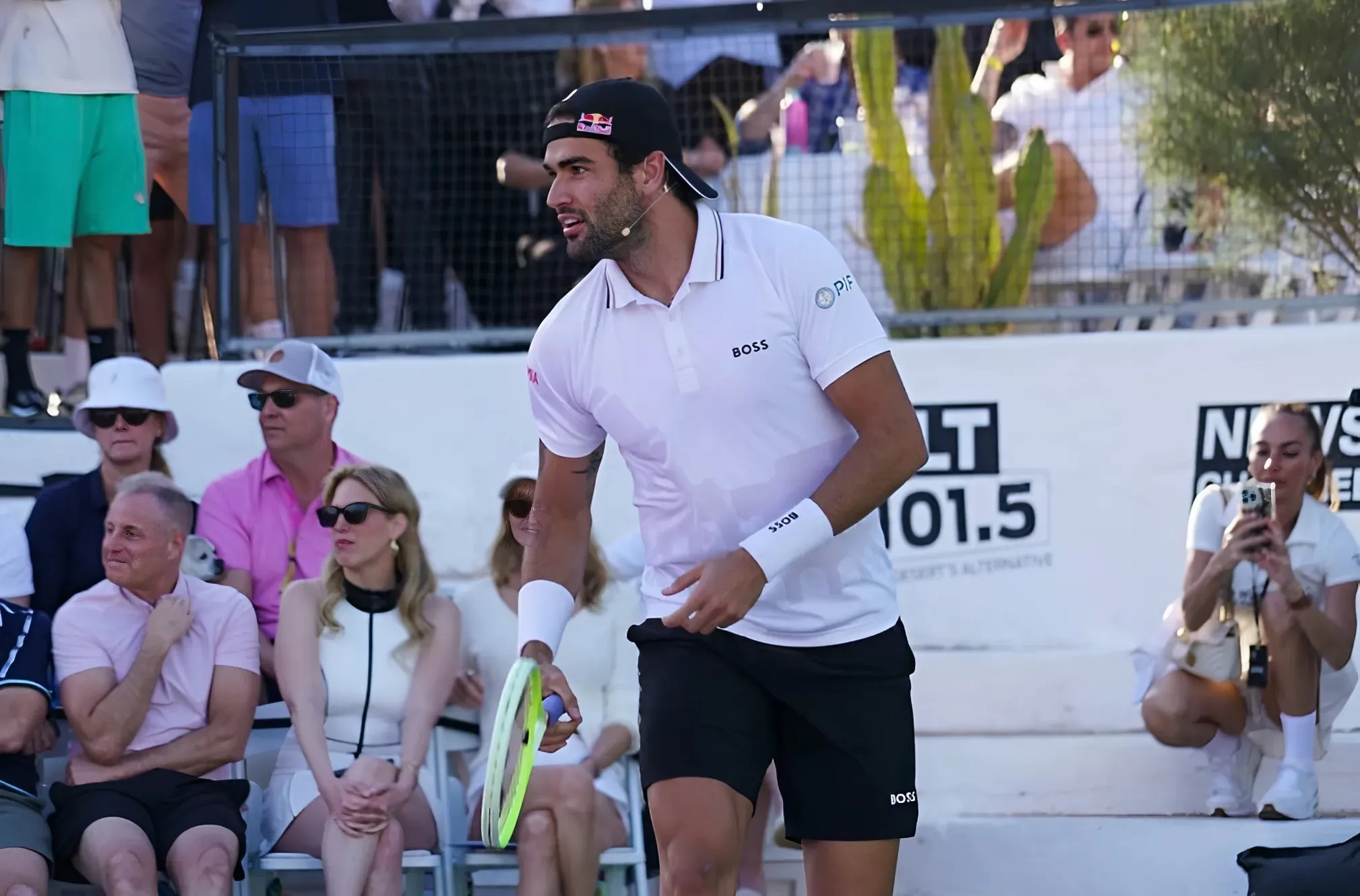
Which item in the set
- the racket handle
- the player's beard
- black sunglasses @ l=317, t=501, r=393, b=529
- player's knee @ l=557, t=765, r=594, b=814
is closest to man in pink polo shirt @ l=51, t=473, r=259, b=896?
black sunglasses @ l=317, t=501, r=393, b=529

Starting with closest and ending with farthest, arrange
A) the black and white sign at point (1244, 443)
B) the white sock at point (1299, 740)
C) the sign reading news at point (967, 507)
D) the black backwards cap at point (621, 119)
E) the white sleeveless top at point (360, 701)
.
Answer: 1. the black backwards cap at point (621, 119)
2. the white sleeveless top at point (360, 701)
3. the white sock at point (1299, 740)
4. the black and white sign at point (1244, 443)
5. the sign reading news at point (967, 507)

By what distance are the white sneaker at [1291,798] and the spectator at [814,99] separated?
2.92 meters

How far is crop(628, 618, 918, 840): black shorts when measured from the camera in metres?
3.56

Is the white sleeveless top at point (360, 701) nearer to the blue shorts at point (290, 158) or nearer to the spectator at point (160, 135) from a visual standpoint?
the blue shorts at point (290, 158)

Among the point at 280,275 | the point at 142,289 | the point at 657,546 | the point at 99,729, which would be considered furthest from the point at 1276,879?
the point at 142,289

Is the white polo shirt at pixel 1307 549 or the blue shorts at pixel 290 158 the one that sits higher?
the blue shorts at pixel 290 158

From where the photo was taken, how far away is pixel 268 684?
597 cm

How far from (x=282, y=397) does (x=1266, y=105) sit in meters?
3.89

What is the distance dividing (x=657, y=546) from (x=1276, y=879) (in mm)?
2601

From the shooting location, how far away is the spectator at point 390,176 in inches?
279

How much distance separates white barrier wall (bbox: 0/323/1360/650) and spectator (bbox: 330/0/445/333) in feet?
4.03

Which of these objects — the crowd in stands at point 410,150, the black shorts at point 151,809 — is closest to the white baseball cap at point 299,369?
the crowd in stands at point 410,150

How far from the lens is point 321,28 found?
698cm

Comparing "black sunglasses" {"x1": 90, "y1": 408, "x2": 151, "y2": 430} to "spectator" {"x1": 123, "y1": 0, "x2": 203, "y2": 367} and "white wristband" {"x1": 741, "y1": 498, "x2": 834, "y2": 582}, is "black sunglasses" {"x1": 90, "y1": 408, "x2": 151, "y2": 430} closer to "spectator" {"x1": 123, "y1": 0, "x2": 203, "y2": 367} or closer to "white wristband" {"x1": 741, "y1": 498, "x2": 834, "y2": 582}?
"spectator" {"x1": 123, "y1": 0, "x2": 203, "y2": 367}
